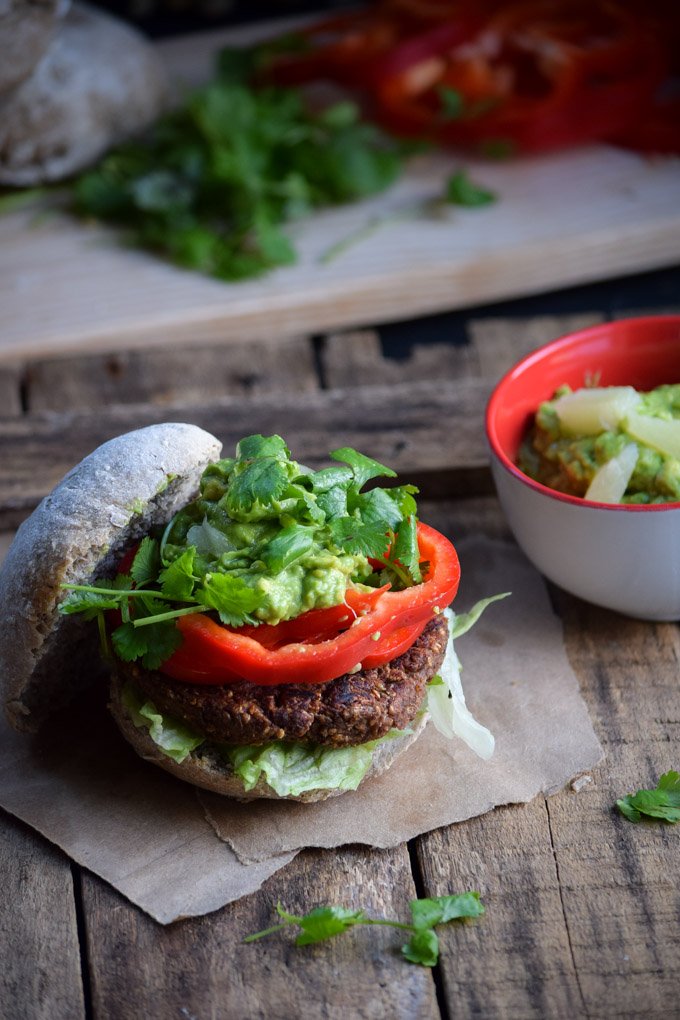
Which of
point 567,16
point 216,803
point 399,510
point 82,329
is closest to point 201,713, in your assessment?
point 216,803

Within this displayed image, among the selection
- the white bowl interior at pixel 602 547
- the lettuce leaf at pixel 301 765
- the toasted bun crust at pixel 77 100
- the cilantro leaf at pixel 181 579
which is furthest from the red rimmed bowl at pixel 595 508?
the toasted bun crust at pixel 77 100

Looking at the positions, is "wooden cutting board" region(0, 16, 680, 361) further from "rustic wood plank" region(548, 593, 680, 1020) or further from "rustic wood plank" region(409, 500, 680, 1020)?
"rustic wood plank" region(409, 500, 680, 1020)

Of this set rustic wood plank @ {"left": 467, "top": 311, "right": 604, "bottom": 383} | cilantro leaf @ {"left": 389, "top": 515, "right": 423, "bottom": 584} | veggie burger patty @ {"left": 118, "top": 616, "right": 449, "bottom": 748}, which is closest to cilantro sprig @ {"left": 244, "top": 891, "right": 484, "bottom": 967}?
veggie burger patty @ {"left": 118, "top": 616, "right": 449, "bottom": 748}

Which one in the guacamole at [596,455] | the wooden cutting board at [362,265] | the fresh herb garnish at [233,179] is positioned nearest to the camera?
the guacamole at [596,455]

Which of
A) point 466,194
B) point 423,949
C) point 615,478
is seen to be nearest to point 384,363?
point 466,194

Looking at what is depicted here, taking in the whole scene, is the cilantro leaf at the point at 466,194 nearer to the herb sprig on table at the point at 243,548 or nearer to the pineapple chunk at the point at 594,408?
the pineapple chunk at the point at 594,408

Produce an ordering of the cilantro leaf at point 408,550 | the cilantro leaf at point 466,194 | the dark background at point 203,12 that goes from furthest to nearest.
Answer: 1. the dark background at point 203,12
2. the cilantro leaf at point 466,194
3. the cilantro leaf at point 408,550
